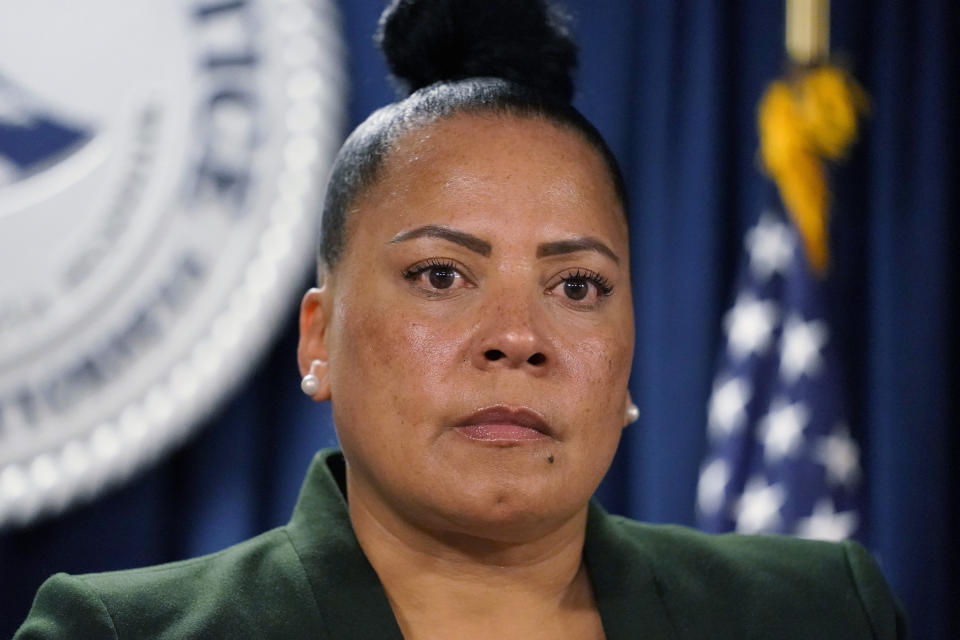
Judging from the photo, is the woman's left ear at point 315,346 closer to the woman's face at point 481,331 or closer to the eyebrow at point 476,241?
Result: the woman's face at point 481,331

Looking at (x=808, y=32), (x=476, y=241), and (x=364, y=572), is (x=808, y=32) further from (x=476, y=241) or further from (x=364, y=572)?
(x=364, y=572)

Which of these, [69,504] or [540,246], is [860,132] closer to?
[540,246]

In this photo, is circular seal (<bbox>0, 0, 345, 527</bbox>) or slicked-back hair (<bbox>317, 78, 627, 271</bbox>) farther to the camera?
circular seal (<bbox>0, 0, 345, 527</bbox>)

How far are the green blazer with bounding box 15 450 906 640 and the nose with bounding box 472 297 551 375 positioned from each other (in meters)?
0.25

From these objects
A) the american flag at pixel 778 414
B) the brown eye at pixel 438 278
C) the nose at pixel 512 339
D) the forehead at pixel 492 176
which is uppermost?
the forehead at pixel 492 176

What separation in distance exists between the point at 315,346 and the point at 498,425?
28 centimetres

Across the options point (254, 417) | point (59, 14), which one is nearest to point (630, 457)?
point (254, 417)

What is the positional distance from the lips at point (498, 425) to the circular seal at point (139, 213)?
861 mm

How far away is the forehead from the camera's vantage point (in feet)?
3.43

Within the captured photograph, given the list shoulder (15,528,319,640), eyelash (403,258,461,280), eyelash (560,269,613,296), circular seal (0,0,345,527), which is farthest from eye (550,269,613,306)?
circular seal (0,0,345,527)

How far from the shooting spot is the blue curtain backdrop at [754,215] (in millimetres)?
1964

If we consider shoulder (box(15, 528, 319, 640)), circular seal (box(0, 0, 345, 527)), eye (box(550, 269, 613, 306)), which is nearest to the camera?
shoulder (box(15, 528, 319, 640))

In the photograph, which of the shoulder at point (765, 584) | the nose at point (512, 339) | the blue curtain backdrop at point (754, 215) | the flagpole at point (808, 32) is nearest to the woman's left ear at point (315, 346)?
the nose at point (512, 339)

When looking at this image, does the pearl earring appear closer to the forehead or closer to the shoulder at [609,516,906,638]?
the forehead
